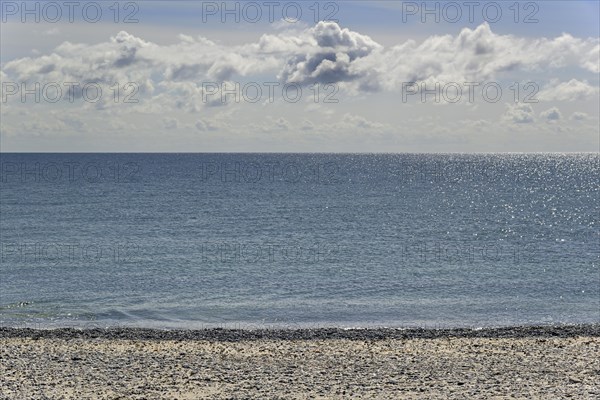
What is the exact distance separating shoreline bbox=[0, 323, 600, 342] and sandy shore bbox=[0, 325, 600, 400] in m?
0.04

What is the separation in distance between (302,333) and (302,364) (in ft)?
17.5

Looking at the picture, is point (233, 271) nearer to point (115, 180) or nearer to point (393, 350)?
point (393, 350)

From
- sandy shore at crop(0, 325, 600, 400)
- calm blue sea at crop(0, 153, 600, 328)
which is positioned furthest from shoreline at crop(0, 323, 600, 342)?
calm blue sea at crop(0, 153, 600, 328)

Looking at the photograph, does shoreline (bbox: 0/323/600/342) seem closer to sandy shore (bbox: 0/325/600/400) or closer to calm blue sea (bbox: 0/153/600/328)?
sandy shore (bbox: 0/325/600/400)

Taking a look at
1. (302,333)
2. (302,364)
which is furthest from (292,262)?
(302,364)

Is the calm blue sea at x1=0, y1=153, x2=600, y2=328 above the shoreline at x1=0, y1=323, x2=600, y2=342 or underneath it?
above

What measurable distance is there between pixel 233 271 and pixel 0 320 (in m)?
13.9

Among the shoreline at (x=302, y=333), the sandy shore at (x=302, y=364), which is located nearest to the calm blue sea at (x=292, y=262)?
the shoreline at (x=302, y=333)

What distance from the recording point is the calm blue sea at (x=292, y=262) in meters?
32.0

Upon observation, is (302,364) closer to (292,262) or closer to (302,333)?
(302,333)

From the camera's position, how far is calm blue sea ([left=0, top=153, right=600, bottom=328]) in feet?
105

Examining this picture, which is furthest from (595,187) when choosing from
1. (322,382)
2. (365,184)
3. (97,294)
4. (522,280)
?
(322,382)

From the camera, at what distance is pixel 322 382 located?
19.4m

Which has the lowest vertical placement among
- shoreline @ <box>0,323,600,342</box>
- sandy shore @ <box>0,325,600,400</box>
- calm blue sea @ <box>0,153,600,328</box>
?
sandy shore @ <box>0,325,600,400</box>
